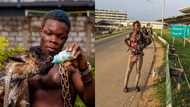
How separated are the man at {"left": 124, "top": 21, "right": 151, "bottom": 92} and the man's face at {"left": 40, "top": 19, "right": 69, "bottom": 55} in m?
0.34

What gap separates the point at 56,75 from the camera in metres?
1.10

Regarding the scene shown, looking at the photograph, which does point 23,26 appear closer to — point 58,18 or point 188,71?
point 58,18

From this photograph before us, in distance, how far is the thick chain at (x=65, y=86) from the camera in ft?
3.45

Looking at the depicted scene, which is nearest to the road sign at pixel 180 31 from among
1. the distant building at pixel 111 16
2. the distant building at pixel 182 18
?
the distant building at pixel 182 18

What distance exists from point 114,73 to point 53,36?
0.40 m

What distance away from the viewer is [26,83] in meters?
1.11

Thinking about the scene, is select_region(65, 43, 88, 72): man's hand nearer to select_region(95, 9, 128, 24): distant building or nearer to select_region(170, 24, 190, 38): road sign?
select_region(95, 9, 128, 24): distant building

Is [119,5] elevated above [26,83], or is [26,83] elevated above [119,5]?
[119,5]

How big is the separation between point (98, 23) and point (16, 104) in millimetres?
366

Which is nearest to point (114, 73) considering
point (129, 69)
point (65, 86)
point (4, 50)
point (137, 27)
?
point (129, 69)

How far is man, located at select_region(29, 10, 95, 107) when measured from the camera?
1021mm

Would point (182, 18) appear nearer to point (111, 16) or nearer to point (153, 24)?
point (153, 24)

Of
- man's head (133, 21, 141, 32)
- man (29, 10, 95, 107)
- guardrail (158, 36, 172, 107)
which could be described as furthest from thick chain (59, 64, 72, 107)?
guardrail (158, 36, 172, 107)

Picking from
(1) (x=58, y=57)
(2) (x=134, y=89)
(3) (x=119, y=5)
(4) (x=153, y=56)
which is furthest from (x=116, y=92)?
(1) (x=58, y=57)
